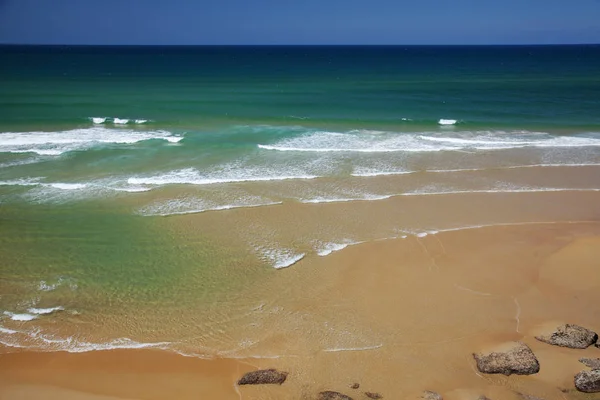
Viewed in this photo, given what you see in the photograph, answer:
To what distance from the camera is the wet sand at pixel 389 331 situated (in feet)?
23.8

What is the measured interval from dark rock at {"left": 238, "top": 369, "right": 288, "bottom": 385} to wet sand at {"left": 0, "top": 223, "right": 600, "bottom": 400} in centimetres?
10

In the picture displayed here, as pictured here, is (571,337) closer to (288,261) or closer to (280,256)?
(288,261)

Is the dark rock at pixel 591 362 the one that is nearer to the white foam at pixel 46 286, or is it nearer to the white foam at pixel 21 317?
the white foam at pixel 21 317

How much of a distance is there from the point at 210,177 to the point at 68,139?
10.0 metres

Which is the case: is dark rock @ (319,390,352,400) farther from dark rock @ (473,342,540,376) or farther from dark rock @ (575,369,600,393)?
dark rock @ (575,369,600,393)

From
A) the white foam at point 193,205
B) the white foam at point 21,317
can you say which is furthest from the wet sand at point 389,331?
the white foam at point 193,205

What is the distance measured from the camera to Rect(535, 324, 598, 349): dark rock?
26.5 feet

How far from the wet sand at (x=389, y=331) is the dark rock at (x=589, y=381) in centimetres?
12

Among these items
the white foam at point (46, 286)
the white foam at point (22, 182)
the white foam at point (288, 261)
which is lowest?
the white foam at point (46, 286)

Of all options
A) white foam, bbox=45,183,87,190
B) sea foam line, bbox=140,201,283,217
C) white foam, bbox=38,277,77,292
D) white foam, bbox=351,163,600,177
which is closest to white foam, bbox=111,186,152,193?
white foam, bbox=45,183,87,190

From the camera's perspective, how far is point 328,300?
964cm

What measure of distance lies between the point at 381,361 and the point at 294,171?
428 inches

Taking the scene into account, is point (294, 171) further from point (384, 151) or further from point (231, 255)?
point (231, 255)

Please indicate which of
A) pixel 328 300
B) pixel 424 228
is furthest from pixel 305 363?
pixel 424 228
